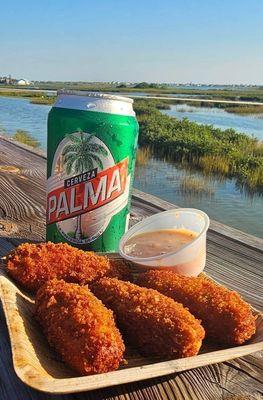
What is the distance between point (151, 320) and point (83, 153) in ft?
2.10

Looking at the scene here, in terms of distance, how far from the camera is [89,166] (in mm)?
1509

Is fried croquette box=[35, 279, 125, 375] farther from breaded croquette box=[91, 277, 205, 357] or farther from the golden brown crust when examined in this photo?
the golden brown crust

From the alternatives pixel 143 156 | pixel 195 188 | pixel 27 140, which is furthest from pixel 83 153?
pixel 27 140

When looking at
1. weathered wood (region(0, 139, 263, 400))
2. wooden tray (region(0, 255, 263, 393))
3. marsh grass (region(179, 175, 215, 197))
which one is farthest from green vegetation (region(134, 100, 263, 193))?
wooden tray (region(0, 255, 263, 393))

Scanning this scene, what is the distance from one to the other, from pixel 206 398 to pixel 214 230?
1.19 m

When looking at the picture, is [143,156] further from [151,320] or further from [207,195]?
[151,320]

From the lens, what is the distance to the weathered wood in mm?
945

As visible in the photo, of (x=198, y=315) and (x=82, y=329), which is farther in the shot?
(x=198, y=315)

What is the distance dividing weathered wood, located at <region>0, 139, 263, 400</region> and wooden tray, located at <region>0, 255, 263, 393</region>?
5 cm

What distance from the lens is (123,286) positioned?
1.23 meters

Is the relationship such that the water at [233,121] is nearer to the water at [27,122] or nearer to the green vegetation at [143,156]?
the green vegetation at [143,156]

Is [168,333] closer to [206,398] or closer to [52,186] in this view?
[206,398]

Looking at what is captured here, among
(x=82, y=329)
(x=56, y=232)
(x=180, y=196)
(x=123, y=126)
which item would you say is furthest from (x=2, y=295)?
(x=180, y=196)

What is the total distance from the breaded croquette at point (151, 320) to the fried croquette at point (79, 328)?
56mm
